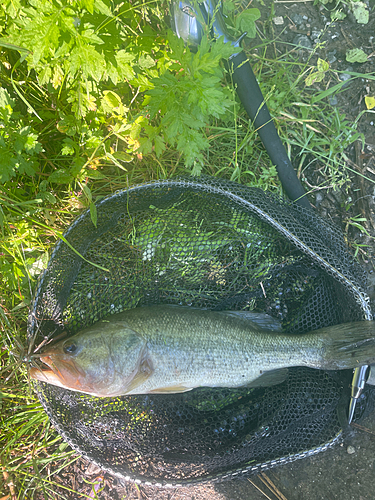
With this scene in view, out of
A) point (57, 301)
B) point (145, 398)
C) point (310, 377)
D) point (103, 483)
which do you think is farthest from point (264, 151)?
point (103, 483)

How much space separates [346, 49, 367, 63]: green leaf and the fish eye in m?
3.48

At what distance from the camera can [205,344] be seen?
91.8 inches

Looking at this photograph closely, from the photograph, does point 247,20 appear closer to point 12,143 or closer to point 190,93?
point 190,93

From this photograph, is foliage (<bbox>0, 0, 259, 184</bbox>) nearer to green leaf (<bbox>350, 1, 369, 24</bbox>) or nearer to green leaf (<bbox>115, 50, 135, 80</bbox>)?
green leaf (<bbox>115, 50, 135, 80</bbox>)

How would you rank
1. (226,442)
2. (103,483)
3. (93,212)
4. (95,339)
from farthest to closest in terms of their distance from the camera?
(103,483) < (226,442) < (93,212) < (95,339)

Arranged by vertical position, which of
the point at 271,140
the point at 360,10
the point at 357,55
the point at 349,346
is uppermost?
the point at 360,10

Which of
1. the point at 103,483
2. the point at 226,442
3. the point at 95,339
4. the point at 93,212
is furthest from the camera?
the point at 103,483

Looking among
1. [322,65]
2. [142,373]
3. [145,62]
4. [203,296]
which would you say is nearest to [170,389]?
[142,373]

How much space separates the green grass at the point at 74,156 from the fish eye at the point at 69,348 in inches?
25.9

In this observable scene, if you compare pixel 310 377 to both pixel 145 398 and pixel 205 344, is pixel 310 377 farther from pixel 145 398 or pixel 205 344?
pixel 145 398

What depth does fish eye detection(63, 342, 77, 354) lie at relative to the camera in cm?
216

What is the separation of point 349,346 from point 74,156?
2.75m

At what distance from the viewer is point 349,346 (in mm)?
2414

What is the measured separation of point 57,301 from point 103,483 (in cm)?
172
